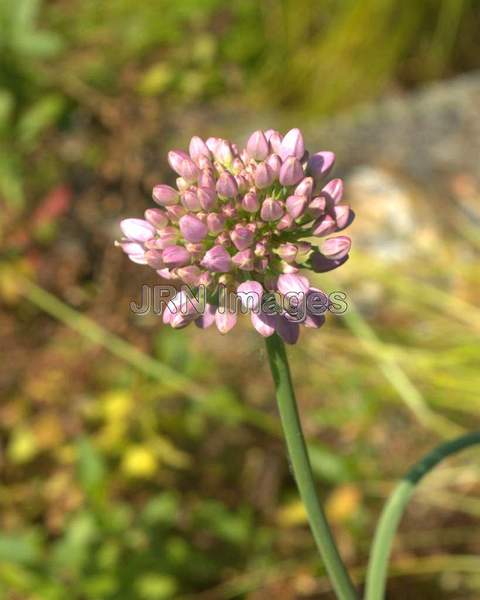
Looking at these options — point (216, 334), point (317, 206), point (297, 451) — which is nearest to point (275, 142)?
point (317, 206)

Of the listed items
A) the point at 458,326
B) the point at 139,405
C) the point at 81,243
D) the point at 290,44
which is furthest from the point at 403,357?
the point at 290,44

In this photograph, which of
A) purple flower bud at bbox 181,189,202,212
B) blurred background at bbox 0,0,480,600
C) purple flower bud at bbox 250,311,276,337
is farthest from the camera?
blurred background at bbox 0,0,480,600

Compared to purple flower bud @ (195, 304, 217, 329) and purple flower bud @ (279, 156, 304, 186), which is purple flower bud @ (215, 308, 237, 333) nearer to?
purple flower bud @ (195, 304, 217, 329)

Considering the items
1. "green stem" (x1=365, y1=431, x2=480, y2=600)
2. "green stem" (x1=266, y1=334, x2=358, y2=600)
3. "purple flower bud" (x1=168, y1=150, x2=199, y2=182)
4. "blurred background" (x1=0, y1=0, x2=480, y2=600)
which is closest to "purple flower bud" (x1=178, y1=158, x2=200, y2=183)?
"purple flower bud" (x1=168, y1=150, x2=199, y2=182)

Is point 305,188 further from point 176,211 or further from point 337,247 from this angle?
point 176,211

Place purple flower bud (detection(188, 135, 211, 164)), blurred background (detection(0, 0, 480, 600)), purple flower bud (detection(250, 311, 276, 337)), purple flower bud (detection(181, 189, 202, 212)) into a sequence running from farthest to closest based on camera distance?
1. blurred background (detection(0, 0, 480, 600))
2. purple flower bud (detection(188, 135, 211, 164))
3. purple flower bud (detection(181, 189, 202, 212))
4. purple flower bud (detection(250, 311, 276, 337))

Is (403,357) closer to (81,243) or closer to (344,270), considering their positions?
(344,270)

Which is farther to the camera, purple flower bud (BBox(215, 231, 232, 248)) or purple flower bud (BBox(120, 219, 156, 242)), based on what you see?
purple flower bud (BBox(120, 219, 156, 242))
